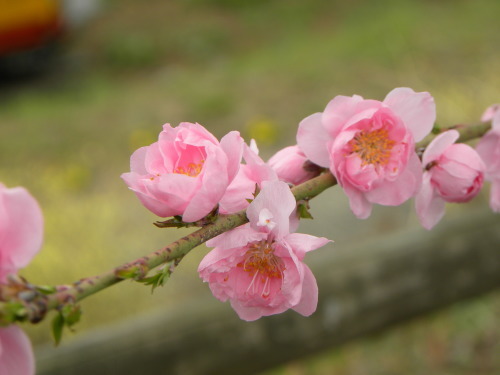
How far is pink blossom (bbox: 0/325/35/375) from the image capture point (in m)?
0.45

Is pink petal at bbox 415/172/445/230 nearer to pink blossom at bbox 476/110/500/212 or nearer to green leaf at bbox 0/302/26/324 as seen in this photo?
pink blossom at bbox 476/110/500/212

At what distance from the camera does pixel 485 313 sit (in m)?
2.54

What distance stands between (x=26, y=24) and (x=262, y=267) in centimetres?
477

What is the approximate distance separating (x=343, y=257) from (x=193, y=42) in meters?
3.61

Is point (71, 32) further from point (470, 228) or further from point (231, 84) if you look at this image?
point (470, 228)

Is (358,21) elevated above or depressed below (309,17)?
below

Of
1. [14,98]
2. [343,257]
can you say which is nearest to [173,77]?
[14,98]

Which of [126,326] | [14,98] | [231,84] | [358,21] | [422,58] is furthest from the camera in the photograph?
[358,21]

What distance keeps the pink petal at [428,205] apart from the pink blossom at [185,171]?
0.22m

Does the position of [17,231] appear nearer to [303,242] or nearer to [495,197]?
[303,242]

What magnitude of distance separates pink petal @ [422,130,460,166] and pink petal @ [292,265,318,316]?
0.65 ft

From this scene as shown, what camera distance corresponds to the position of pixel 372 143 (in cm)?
68

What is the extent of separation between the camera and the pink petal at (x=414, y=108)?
0.65m

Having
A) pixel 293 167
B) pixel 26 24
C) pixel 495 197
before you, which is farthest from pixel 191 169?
pixel 26 24
